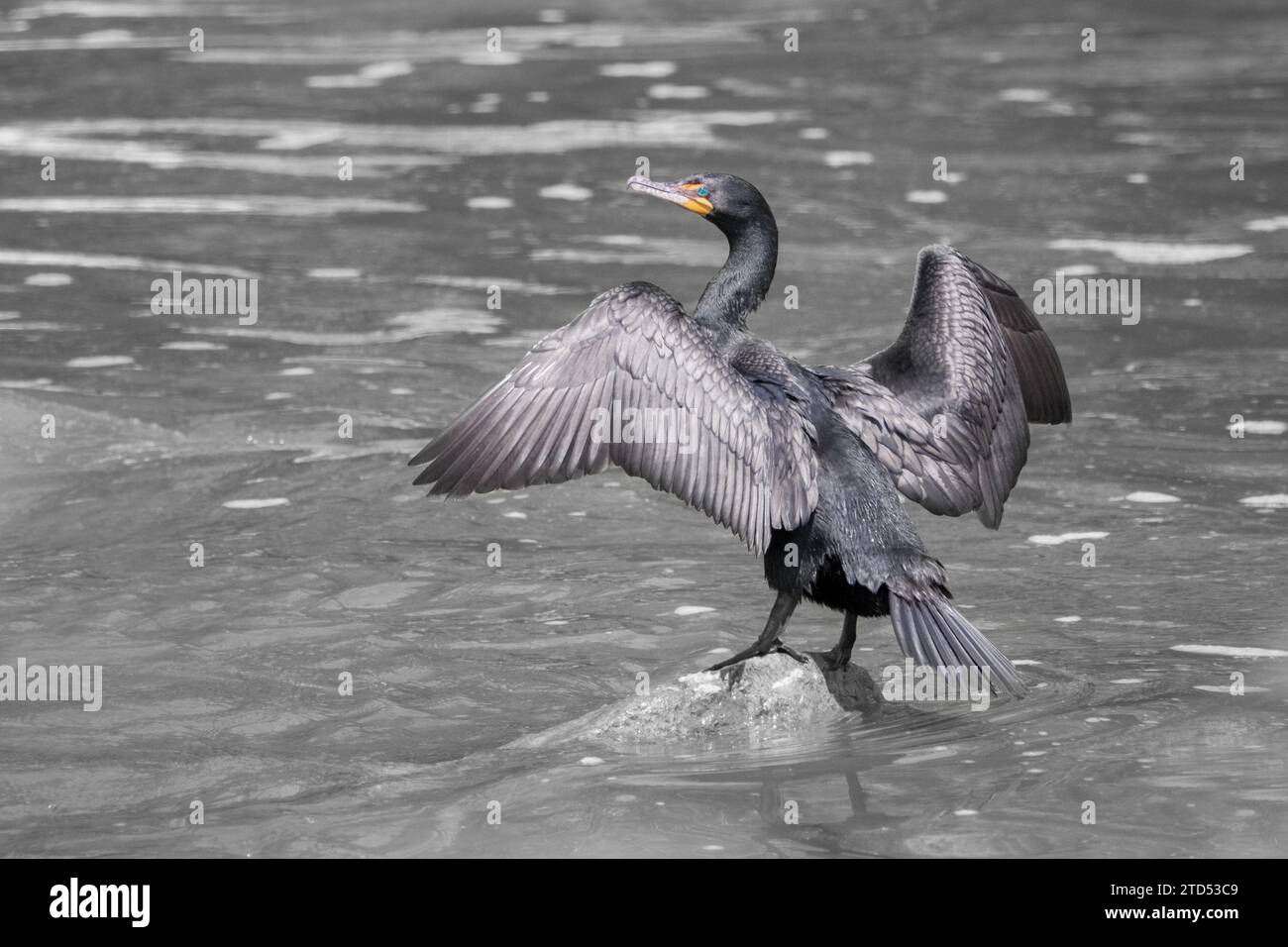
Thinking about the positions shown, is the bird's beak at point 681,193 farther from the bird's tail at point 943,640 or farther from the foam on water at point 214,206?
the foam on water at point 214,206

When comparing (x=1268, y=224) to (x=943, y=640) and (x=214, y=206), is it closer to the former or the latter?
(x=214, y=206)

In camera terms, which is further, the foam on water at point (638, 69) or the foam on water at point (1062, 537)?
the foam on water at point (638, 69)

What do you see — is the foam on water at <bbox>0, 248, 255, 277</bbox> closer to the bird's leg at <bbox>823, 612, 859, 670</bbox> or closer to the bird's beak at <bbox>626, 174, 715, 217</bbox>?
the bird's beak at <bbox>626, 174, 715, 217</bbox>

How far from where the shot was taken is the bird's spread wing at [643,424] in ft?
21.5

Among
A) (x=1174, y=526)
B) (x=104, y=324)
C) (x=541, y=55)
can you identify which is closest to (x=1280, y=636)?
(x=1174, y=526)

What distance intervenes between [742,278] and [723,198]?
34cm

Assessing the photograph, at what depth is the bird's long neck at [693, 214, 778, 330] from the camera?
7.47 meters

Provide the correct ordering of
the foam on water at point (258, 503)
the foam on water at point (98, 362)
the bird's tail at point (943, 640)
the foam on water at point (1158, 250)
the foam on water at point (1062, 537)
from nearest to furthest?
1. the bird's tail at point (943, 640)
2. the foam on water at point (1062, 537)
3. the foam on water at point (258, 503)
4. the foam on water at point (98, 362)
5. the foam on water at point (1158, 250)

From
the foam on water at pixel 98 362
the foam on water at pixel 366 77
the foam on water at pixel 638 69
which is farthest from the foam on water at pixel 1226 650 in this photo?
the foam on water at pixel 366 77

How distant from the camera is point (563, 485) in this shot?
398 inches

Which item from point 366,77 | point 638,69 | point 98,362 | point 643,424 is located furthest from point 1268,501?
point 366,77

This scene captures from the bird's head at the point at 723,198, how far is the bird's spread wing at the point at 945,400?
2.35 ft

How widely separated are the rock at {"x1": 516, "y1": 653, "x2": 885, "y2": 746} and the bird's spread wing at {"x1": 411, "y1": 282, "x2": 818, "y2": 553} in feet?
1.80

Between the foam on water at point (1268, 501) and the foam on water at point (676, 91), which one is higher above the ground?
the foam on water at point (676, 91)
